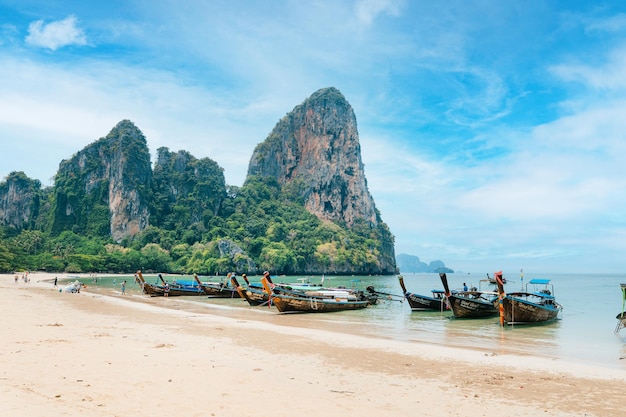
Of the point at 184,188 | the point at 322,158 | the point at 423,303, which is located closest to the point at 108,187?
the point at 184,188

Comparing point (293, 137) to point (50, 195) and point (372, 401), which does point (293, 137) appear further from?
point (372, 401)

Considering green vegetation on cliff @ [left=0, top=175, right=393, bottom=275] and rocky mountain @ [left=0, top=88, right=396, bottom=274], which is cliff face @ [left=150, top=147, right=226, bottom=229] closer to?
rocky mountain @ [left=0, top=88, right=396, bottom=274]

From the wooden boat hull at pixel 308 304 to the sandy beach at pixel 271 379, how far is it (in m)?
10.9

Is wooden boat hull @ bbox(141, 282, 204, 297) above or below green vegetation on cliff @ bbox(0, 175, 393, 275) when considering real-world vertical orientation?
below

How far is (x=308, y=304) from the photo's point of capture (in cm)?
2625

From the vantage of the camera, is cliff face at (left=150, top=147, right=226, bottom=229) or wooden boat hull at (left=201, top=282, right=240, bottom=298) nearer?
wooden boat hull at (left=201, top=282, right=240, bottom=298)

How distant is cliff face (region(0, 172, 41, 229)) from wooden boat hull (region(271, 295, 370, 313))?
124998mm

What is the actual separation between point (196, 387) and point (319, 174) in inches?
5971

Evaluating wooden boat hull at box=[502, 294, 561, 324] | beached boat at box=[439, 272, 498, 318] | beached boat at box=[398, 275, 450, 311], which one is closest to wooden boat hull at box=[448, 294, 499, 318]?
beached boat at box=[439, 272, 498, 318]

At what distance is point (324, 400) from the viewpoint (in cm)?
736

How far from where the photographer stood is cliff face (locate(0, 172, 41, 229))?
396 feet

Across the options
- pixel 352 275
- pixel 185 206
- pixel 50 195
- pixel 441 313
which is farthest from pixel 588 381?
pixel 50 195

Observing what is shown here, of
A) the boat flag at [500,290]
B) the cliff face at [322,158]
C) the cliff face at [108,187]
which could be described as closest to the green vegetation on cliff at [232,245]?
the cliff face at [108,187]

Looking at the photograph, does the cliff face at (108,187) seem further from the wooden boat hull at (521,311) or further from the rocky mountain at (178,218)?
the wooden boat hull at (521,311)
